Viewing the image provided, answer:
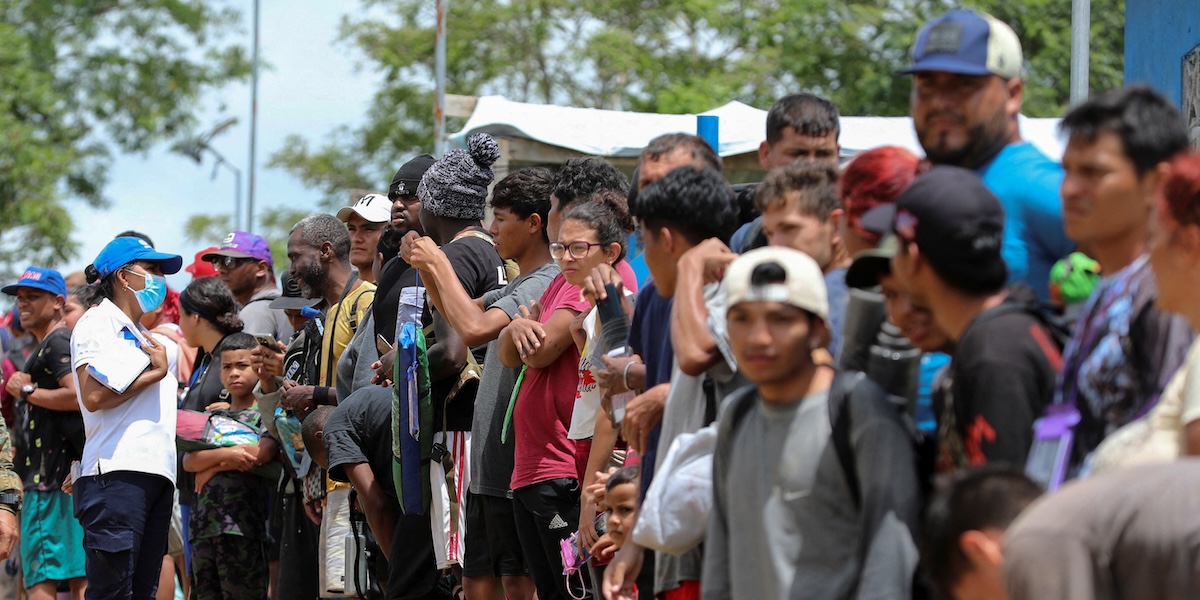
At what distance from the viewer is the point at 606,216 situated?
556 cm

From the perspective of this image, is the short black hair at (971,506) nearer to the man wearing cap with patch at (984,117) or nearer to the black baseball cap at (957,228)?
the black baseball cap at (957,228)

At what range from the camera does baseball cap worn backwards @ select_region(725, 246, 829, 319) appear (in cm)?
342

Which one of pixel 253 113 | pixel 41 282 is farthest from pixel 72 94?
pixel 41 282

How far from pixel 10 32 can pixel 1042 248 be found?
23.8 m

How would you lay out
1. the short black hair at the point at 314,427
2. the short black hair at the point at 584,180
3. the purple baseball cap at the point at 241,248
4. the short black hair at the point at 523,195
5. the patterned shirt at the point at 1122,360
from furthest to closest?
1. the purple baseball cap at the point at 241,248
2. the short black hair at the point at 314,427
3. the short black hair at the point at 523,195
4. the short black hair at the point at 584,180
5. the patterned shirt at the point at 1122,360

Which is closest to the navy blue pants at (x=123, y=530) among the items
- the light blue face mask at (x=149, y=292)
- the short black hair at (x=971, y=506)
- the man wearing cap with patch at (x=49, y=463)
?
the man wearing cap with patch at (x=49, y=463)

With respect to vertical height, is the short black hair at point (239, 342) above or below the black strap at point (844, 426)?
below

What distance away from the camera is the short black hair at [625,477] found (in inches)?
188

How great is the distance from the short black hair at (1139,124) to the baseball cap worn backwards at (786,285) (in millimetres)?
724

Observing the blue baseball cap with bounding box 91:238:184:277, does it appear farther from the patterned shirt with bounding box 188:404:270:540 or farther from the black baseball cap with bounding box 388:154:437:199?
the black baseball cap with bounding box 388:154:437:199

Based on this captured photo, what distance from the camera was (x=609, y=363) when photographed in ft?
16.0

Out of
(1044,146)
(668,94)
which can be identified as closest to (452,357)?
(1044,146)

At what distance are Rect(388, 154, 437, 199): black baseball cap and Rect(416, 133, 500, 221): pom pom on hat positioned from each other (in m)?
0.47

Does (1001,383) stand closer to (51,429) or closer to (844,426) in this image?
(844,426)
